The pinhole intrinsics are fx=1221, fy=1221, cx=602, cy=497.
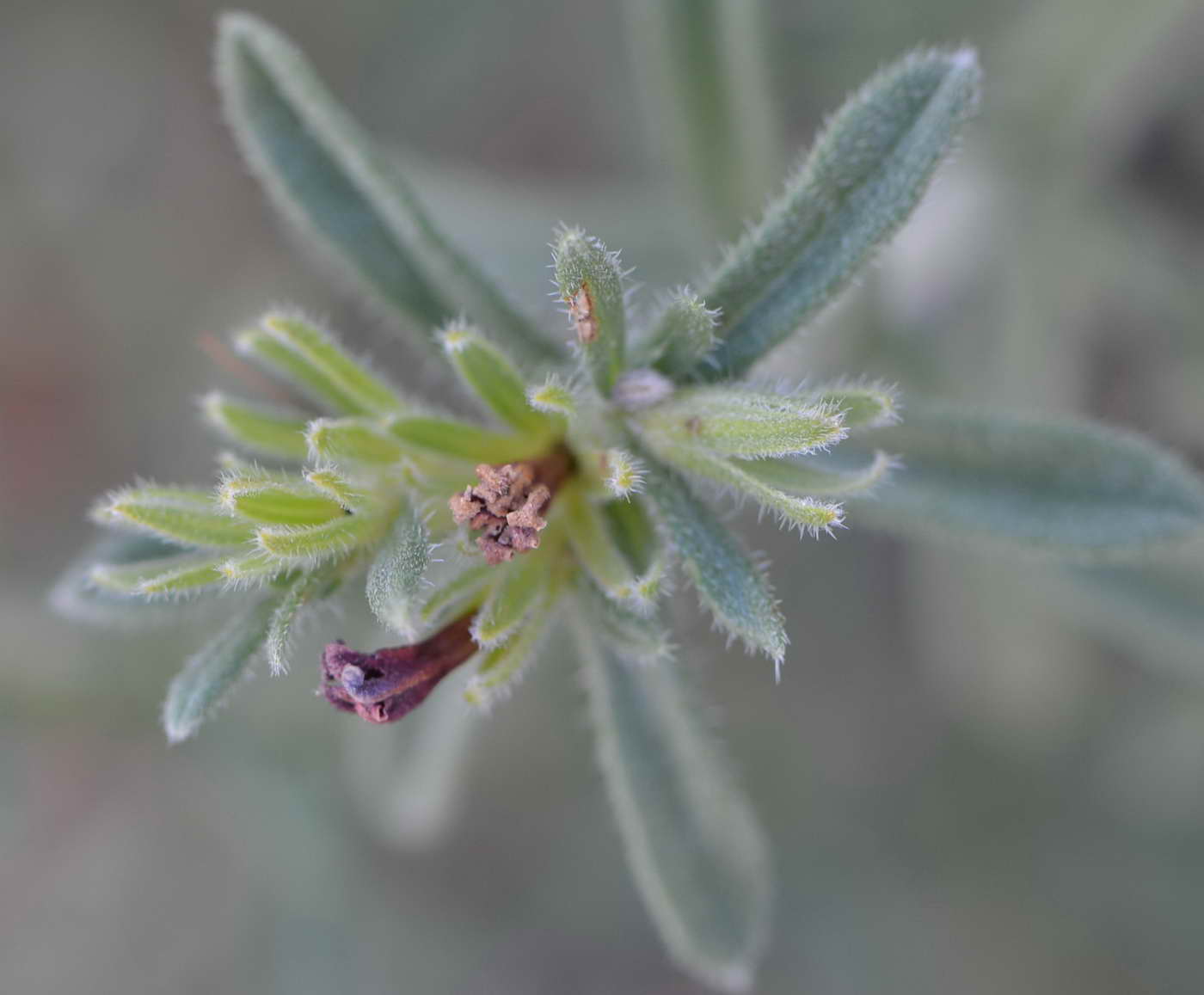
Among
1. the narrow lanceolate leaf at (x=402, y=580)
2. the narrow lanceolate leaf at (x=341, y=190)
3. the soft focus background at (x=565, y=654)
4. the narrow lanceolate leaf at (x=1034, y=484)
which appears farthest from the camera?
the soft focus background at (x=565, y=654)

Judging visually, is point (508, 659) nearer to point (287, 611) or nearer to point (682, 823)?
point (287, 611)

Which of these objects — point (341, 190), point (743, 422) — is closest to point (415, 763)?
point (341, 190)

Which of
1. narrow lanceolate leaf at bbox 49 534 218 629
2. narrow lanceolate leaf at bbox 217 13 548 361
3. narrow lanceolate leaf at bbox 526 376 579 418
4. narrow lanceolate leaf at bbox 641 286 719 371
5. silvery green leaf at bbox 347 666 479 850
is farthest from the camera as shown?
silvery green leaf at bbox 347 666 479 850

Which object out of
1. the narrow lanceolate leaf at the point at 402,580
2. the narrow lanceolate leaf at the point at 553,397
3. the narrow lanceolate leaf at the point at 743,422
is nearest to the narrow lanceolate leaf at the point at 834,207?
the narrow lanceolate leaf at the point at 743,422

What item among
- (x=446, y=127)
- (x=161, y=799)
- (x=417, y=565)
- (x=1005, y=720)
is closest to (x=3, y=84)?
(x=446, y=127)

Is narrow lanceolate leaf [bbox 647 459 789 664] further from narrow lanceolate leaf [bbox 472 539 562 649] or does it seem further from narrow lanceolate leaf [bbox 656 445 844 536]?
narrow lanceolate leaf [bbox 472 539 562 649]

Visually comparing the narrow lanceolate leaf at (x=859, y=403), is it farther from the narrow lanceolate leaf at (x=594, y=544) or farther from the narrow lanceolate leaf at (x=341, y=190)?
the narrow lanceolate leaf at (x=341, y=190)

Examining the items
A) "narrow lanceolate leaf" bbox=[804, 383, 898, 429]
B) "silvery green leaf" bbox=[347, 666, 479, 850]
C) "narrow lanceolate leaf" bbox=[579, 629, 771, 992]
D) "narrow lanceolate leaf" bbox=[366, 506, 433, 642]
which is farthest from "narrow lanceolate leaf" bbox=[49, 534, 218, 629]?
"narrow lanceolate leaf" bbox=[804, 383, 898, 429]
